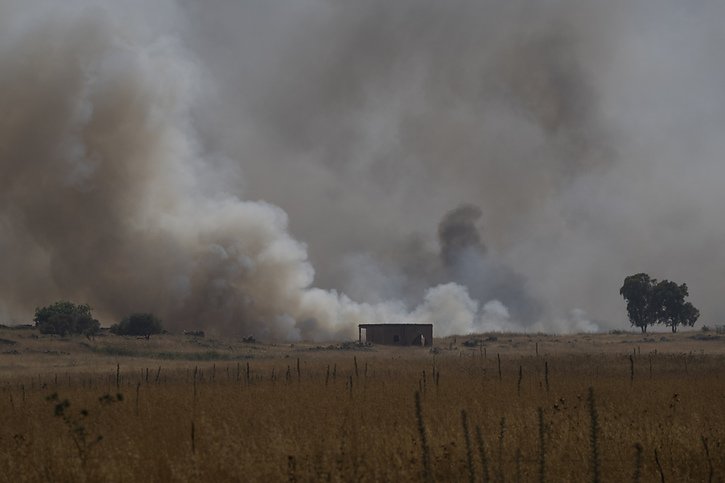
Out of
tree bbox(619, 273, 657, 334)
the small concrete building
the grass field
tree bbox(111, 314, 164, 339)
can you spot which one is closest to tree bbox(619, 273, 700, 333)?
tree bbox(619, 273, 657, 334)

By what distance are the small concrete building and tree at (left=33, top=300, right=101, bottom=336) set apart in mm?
28241

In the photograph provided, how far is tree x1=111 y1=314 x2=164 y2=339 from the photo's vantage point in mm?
80750

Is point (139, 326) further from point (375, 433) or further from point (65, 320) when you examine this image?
point (375, 433)

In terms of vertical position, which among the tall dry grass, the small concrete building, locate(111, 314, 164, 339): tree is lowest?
the tall dry grass

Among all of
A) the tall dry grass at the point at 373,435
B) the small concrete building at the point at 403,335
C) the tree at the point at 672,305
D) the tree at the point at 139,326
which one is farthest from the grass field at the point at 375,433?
the tree at the point at 672,305

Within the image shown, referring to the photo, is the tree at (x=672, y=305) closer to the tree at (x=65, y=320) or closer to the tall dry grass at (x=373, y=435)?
the tree at (x=65, y=320)

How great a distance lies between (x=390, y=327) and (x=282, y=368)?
39.1 metres

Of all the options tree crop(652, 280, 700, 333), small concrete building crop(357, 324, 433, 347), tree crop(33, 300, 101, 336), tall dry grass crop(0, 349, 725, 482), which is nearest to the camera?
tall dry grass crop(0, 349, 725, 482)

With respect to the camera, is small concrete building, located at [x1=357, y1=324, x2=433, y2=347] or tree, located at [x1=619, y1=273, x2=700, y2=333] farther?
tree, located at [x1=619, y1=273, x2=700, y2=333]

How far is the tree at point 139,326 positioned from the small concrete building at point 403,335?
21808 millimetres

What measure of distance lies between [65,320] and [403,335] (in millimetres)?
33096

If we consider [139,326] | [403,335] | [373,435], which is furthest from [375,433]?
[403,335]

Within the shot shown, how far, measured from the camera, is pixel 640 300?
4683 inches

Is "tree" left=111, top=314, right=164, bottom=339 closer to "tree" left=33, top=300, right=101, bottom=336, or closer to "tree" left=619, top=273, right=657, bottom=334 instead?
"tree" left=33, top=300, right=101, bottom=336
